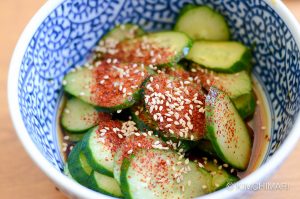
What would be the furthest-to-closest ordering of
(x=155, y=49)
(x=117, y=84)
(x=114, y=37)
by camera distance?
(x=114, y=37) → (x=155, y=49) → (x=117, y=84)

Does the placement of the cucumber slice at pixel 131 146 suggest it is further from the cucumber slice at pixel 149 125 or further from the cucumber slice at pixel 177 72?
the cucumber slice at pixel 177 72

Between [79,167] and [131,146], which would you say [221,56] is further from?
[79,167]

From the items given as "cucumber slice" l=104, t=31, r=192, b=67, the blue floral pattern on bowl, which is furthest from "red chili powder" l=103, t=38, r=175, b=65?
the blue floral pattern on bowl

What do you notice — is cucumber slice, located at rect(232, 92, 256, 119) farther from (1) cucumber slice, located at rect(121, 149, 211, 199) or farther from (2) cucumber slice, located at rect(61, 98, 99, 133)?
(2) cucumber slice, located at rect(61, 98, 99, 133)

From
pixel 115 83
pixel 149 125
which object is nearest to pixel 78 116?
pixel 115 83

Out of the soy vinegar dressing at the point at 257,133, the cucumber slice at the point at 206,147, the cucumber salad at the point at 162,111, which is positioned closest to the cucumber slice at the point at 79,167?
the cucumber salad at the point at 162,111

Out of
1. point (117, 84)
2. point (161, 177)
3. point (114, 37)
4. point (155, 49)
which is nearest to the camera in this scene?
point (161, 177)

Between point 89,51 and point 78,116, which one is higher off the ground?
point 89,51
